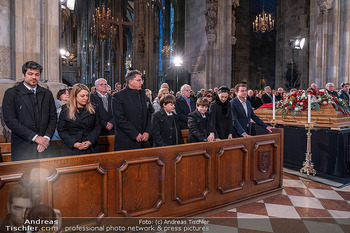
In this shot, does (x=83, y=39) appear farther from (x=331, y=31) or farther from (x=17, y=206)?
(x=17, y=206)

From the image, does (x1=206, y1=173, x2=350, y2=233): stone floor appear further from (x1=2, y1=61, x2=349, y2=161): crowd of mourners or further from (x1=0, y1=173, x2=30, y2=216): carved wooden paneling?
(x1=0, y1=173, x2=30, y2=216): carved wooden paneling

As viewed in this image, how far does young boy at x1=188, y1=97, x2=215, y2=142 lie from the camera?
154 inches

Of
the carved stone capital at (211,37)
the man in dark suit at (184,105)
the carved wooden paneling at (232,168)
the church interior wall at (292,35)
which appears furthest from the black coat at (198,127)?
the church interior wall at (292,35)

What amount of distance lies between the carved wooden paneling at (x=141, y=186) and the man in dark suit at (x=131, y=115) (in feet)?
2.29

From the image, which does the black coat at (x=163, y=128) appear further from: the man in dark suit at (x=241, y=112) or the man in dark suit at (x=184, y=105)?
the man in dark suit at (x=184, y=105)

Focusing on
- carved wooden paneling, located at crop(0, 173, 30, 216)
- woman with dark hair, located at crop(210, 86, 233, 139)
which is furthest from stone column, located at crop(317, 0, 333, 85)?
carved wooden paneling, located at crop(0, 173, 30, 216)

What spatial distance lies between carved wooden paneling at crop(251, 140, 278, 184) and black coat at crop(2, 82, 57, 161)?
2.82 meters

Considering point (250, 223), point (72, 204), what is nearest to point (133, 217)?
point (72, 204)

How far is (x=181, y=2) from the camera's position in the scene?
52.1 feet

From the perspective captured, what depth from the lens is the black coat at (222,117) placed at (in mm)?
4461

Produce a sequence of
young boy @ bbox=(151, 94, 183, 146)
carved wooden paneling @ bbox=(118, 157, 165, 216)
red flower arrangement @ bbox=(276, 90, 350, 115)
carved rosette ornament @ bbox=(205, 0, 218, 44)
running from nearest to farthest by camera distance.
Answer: carved wooden paneling @ bbox=(118, 157, 165, 216) → young boy @ bbox=(151, 94, 183, 146) → red flower arrangement @ bbox=(276, 90, 350, 115) → carved rosette ornament @ bbox=(205, 0, 218, 44)

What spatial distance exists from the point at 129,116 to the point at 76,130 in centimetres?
75

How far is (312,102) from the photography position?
Answer: 5375 mm

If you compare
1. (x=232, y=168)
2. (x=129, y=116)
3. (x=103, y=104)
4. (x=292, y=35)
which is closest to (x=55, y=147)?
(x=129, y=116)
